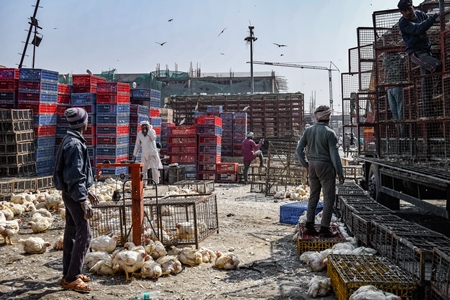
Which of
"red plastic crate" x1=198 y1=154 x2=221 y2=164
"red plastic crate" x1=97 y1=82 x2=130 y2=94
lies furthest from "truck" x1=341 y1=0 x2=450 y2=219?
"red plastic crate" x1=97 y1=82 x2=130 y2=94

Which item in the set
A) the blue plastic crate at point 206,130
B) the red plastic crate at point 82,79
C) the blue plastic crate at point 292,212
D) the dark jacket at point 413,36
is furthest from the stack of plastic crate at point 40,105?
the dark jacket at point 413,36

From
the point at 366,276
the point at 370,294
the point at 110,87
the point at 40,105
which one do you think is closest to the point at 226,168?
the point at 110,87

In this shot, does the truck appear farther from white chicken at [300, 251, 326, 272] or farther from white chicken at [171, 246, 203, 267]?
white chicken at [171, 246, 203, 267]

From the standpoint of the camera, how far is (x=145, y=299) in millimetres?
4301

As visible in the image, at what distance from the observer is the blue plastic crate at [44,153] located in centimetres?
1417

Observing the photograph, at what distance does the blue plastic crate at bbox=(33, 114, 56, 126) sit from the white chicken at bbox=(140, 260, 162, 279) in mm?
10687

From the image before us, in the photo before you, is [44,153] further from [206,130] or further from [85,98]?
[206,130]

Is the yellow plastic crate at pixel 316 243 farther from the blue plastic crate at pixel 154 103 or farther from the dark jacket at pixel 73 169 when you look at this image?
the blue plastic crate at pixel 154 103

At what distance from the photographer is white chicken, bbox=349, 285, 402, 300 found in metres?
3.52

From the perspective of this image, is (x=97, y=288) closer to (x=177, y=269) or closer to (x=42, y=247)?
(x=177, y=269)

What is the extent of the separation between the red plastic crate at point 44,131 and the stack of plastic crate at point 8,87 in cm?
118

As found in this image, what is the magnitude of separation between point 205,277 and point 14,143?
10.1 m

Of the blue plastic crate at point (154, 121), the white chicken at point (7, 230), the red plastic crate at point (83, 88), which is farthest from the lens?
the blue plastic crate at point (154, 121)

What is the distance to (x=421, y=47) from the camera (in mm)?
7258
